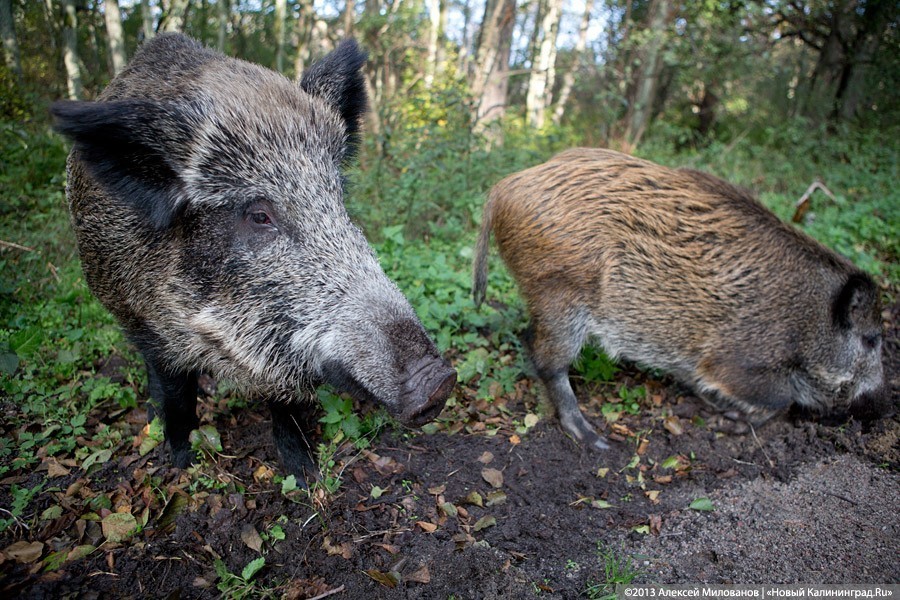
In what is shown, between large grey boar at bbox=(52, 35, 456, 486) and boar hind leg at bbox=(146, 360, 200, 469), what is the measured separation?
0.40 feet

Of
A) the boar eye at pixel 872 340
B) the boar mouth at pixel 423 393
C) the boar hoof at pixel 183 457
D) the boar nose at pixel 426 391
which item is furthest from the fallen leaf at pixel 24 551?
the boar eye at pixel 872 340

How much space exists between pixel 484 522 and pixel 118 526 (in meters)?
1.46

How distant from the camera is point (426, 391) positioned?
188cm

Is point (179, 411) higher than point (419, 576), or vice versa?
point (179, 411)

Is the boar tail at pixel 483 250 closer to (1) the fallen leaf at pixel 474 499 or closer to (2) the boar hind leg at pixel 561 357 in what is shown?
(2) the boar hind leg at pixel 561 357

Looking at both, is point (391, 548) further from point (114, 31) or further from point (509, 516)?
point (114, 31)

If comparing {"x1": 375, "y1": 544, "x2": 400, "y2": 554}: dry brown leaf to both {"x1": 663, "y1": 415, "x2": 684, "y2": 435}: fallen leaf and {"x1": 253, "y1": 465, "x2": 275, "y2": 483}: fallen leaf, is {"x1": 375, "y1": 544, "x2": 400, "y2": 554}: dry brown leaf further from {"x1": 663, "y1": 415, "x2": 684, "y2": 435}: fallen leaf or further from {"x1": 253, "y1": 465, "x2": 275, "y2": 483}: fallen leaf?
{"x1": 663, "y1": 415, "x2": 684, "y2": 435}: fallen leaf

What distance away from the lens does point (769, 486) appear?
2.78 m

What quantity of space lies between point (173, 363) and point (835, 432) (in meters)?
3.47

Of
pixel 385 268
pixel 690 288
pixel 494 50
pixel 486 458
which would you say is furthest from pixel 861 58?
pixel 486 458

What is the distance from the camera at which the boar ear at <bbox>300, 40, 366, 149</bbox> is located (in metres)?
2.65

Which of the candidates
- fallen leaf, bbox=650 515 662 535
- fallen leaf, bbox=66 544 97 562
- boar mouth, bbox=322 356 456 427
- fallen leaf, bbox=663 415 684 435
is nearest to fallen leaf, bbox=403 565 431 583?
boar mouth, bbox=322 356 456 427

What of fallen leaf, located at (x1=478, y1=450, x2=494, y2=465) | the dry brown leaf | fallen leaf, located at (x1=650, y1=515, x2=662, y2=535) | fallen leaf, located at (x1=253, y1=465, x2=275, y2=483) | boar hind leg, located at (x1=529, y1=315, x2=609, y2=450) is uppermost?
boar hind leg, located at (x1=529, y1=315, x2=609, y2=450)

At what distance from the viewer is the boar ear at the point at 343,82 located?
2.65 m
